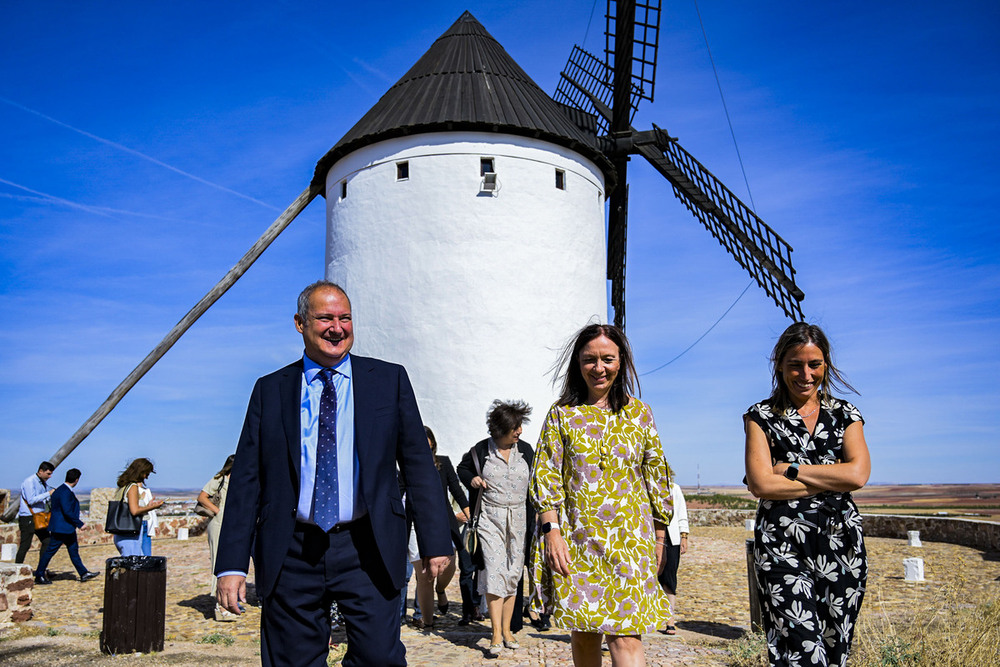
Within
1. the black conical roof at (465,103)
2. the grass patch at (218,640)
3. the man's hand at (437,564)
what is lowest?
the grass patch at (218,640)

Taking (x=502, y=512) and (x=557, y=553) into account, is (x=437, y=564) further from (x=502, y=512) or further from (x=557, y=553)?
(x=502, y=512)

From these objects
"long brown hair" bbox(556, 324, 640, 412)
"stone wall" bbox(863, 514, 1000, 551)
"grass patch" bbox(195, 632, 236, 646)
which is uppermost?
"long brown hair" bbox(556, 324, 640, 412)

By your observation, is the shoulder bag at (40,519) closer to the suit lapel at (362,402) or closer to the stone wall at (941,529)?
the suit lapel at (362,402)

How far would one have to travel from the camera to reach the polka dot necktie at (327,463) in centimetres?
276

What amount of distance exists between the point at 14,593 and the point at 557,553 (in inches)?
238

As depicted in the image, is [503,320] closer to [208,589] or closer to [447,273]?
[447,273]

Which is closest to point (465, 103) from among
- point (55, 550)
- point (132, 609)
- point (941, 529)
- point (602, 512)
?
point (55, 550)

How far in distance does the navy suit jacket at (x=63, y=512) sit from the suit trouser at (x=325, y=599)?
28.7ft

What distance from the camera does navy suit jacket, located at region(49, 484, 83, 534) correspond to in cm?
996

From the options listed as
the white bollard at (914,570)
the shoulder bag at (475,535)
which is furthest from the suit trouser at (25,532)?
the white bollard at (914,570)

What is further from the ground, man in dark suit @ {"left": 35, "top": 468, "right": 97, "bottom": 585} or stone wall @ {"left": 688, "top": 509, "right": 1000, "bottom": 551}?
man in dark suit @ {"left": 35, "top": 468, "right": 97, "bottom": 585}

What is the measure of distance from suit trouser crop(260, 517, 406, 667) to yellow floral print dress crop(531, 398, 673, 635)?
2.87ft

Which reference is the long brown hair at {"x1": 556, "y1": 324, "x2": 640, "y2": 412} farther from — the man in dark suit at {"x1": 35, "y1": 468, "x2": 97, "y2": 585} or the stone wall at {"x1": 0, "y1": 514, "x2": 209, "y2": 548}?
the stone wall at {"x1": 0, "y1": 514, "x2": 209, "y2": 548}

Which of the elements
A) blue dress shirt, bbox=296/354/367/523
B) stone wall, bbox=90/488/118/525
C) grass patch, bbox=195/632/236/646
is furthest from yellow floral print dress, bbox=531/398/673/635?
stone wall, bbox=90/488/118/525
